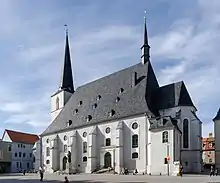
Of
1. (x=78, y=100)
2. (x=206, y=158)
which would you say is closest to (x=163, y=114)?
(x=78, y=100)

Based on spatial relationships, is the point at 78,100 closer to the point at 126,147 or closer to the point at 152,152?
the point at 126,147

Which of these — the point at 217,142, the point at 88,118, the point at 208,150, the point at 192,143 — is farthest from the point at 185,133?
the point at 208,150

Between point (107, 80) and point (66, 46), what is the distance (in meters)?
24.8

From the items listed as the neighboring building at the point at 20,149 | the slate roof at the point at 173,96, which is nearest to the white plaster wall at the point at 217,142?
the slate roof at the point at 173,96

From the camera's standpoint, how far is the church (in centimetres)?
5372

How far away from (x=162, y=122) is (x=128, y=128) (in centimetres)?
814

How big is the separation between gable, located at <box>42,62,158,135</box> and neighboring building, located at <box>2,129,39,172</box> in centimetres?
2462

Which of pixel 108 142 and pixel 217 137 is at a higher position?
pixel 217 137

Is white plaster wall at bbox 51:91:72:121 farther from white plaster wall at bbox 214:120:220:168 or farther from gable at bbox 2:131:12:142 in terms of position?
white plaster wall at bbox 214:120:220:168

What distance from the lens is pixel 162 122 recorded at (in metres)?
53.3

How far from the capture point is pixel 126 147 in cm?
5962

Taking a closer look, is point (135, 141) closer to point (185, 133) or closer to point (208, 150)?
point (185, 133)

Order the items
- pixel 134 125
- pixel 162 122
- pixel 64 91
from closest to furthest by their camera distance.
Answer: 1. pixel 162 122
2. pixel 134 125
3. pixel 64 91

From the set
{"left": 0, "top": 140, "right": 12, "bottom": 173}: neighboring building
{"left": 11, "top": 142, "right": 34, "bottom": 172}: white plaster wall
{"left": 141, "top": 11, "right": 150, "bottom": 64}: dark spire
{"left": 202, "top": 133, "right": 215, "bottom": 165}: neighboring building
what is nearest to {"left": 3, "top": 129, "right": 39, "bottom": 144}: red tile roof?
{"left": 11, "top": 142, "right": 34, "bottom": 172}: white plaster wall
